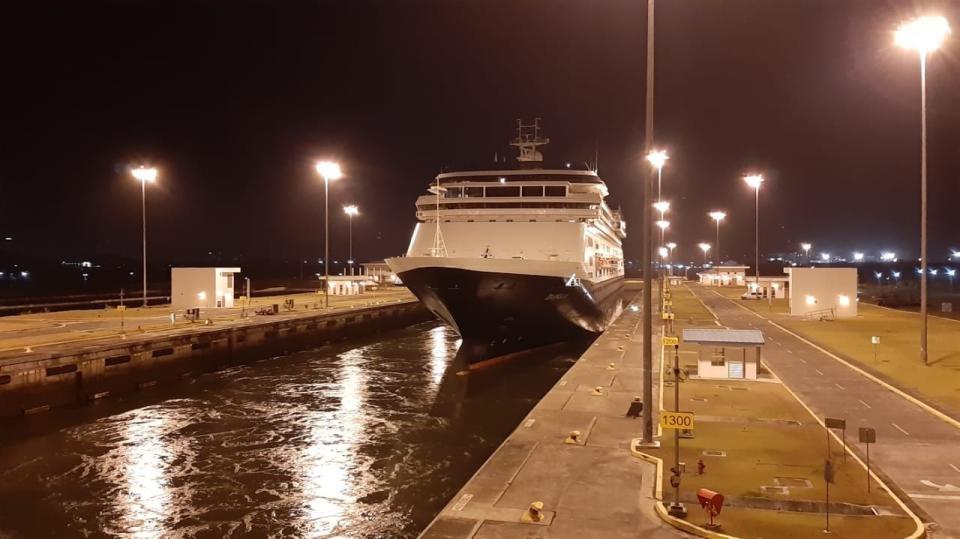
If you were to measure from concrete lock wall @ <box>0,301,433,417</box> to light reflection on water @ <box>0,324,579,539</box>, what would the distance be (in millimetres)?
1006

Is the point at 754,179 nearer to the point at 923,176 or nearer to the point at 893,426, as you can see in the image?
the point at 923,176

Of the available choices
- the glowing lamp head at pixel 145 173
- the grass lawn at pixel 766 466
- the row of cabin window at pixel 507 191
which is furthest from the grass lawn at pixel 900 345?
the glowing lamp head at pixel 145 173

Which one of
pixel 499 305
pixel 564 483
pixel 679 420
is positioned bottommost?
pixel 564 483

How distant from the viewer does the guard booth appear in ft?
73.5

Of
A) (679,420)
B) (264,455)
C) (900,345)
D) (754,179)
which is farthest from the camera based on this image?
(754,179)

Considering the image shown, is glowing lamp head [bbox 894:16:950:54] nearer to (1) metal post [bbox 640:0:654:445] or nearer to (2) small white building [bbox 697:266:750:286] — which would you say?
(1) metal post [bbox 640:0:654:445]

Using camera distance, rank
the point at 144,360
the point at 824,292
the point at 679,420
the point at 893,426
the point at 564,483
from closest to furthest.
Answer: the point at 679,420
the point at 564,483
the point at 893,426
the point at 144,360
the point at 824,292

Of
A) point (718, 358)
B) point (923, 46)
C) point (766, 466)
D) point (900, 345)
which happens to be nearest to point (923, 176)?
point (923, 46)

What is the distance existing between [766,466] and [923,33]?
19079 millimetres

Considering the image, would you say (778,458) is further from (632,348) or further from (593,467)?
(632,348)

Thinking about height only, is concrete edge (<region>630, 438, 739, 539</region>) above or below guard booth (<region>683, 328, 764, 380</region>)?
below

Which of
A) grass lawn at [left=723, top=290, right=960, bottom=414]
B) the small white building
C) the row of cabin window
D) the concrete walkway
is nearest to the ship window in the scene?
the row of cabin window

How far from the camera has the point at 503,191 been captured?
41.2 m

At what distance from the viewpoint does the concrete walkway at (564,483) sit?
32.5 ft
